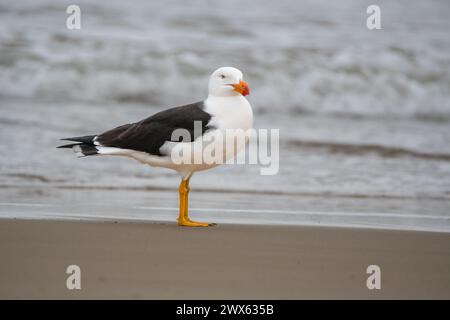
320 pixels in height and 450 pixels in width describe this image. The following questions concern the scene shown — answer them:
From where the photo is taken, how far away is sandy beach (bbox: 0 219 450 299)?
4219 millimetres

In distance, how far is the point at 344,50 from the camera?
14039mm

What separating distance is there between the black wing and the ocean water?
843 mm

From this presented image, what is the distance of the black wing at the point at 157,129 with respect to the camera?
596 cm

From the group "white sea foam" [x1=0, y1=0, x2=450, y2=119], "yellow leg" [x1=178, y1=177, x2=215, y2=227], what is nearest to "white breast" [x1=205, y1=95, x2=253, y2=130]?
"yellow leg" [x1=178, y1=177, x2=215, y2=227]

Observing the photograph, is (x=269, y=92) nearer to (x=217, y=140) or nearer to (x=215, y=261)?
(x=217, y=140)

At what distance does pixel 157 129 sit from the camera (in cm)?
608

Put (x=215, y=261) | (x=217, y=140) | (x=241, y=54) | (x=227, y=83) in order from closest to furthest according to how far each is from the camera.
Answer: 1. (x=215, y=261)
2. (x=217, y=140)
3. (x=227, y=83)
4. (x=241, y=54)

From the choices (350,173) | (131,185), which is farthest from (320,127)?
(131,185)

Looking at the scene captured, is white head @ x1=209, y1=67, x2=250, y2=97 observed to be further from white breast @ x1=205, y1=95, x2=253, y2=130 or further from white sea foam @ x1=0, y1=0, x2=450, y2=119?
white sea foam @ x1=0, y1=0, x2=450, y2=119

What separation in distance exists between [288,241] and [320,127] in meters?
5.26

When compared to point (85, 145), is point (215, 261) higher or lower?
lower

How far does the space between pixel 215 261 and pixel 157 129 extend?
154 centimetres

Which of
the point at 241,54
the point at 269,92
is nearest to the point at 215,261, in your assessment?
the point at 269,92
